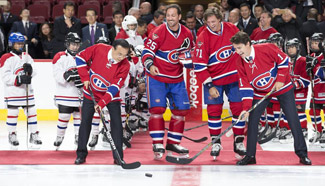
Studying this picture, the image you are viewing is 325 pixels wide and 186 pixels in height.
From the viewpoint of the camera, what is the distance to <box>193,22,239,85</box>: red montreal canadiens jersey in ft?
16.6

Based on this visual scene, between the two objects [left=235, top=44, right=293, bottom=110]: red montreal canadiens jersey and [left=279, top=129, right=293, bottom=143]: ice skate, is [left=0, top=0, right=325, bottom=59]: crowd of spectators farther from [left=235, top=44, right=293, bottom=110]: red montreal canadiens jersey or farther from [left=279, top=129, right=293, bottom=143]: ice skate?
[left=235, top=44, right=293, bottom=110]: red montreal canadiens jersey

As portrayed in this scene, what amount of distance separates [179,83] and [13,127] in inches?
76.3

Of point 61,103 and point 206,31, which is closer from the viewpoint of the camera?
point 206,31

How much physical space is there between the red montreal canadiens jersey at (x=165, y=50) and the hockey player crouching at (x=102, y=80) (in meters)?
0.31

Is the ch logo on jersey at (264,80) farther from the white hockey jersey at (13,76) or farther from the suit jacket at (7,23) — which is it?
the suit jacket at (7,23)

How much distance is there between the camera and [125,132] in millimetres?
6324

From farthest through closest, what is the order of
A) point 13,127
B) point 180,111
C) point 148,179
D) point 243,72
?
point 13,127 < point 180,111 < point 243,72 < point 148,179

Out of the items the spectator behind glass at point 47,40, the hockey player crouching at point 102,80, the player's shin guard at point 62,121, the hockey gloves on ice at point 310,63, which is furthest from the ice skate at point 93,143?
the spectator behind glass at point 47,40

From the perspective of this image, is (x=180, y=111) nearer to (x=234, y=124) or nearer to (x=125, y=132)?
(x=234, y=124)

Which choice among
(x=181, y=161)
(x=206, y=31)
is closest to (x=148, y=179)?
(x=181, y=161)

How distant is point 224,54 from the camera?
5137mm

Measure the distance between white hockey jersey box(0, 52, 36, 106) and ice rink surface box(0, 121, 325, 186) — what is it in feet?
3.90

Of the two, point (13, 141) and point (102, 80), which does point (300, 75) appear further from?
point (13, 141)

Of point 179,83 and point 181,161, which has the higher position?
point 179,83
